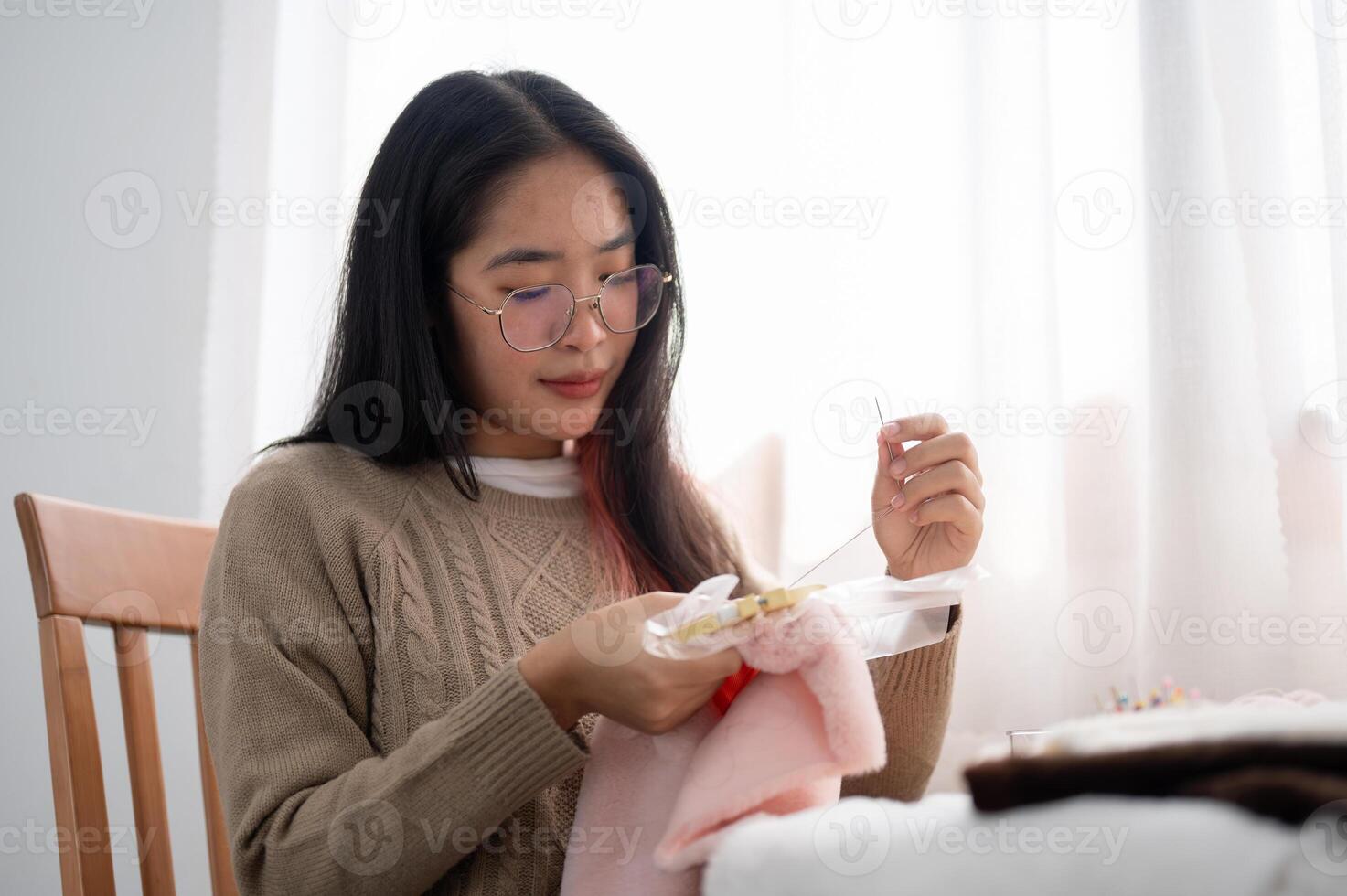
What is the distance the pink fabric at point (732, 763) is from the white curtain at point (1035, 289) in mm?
269

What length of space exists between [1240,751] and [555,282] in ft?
2.50

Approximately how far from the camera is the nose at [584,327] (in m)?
1.08

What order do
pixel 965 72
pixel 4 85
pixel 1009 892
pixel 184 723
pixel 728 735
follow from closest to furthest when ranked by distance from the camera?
pixel 1009 892 < pixel 728 735 < pixel 965 72 < pixel 4 85 < pixel 184 723

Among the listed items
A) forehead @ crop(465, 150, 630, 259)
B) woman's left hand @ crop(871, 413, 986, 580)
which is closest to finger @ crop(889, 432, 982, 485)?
woman's left hand @ crop(871, 413, 986, 580)

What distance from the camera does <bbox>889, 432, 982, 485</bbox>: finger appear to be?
1.00m

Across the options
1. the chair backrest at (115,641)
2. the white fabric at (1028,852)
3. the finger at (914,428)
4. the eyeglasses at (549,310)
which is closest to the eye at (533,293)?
the eyeglasses at (549,310)

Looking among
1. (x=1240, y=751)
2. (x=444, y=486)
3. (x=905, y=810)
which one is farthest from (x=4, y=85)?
(x=1240, y=751)

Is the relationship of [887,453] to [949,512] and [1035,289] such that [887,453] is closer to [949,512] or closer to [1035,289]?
[949,512]

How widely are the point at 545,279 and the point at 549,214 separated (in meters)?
0.07

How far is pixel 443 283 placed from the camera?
1.14m

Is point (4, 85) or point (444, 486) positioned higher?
point (4, 85)

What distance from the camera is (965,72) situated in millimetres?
1614

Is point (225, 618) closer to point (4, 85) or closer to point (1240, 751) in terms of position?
point (1240, 751)

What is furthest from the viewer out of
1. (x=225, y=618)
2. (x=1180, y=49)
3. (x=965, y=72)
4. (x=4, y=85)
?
(x=4, y=85)
